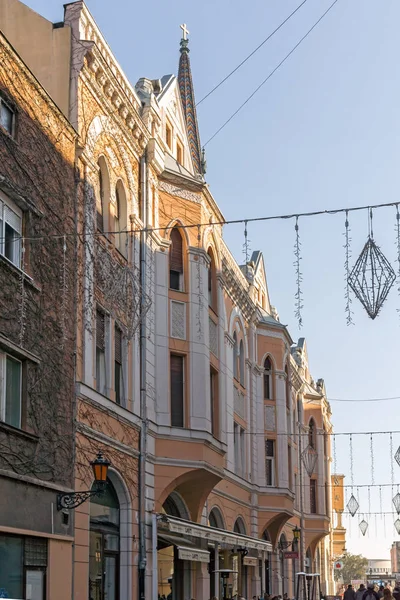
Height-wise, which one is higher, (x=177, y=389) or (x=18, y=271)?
(x=18, y=271)

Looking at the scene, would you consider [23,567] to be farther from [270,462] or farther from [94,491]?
[270,462]

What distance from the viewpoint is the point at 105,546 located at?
24.1 meters

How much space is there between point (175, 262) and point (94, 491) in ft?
38.1

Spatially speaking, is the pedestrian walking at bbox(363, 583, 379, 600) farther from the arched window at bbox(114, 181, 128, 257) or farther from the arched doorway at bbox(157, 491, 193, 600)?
the arched window at bbox(114, 181, 128, 257)

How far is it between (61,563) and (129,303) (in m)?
7.57

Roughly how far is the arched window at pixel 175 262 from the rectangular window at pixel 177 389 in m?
2.13

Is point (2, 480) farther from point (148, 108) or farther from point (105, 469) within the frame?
point (148, 108)

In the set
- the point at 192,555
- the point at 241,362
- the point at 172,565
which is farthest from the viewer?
the point at 241,362

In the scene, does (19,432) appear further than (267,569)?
No

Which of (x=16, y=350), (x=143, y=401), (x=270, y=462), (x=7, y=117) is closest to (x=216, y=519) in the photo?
(x=270, y=462)

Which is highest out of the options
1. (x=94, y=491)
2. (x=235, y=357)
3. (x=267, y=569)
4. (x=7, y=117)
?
(x=7, y=117)

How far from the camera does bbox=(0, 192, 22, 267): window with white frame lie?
19109 millimetres

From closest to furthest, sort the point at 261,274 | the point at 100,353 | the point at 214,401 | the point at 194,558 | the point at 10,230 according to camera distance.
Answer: the point at 10,230 < the point at 100,353 < the point at 194,558 < the point at 214,401 < the point at 261,274

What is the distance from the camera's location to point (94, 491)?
19328 mm
